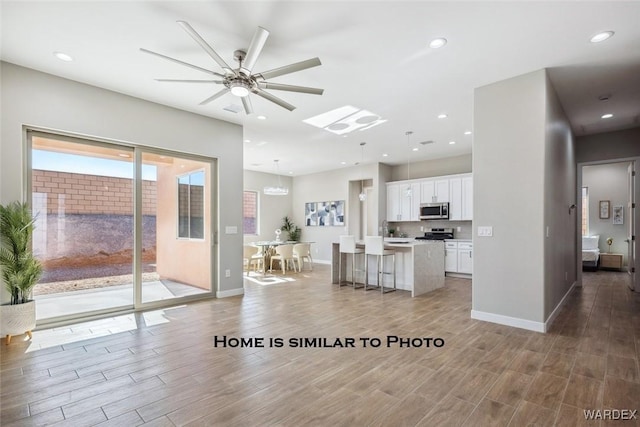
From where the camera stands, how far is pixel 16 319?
126 inches

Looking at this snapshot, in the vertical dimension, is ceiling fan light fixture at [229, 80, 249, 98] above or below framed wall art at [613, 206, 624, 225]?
above

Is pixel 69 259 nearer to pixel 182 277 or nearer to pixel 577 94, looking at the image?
pixel 182 277

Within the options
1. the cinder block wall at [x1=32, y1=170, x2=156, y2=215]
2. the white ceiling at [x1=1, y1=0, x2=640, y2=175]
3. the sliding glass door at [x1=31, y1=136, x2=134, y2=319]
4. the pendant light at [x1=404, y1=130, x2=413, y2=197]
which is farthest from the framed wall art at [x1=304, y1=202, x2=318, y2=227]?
the sliding glass door at [x1=31, y1=136, x2=134, y2=319]

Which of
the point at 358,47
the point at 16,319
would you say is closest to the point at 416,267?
the point at 358,47

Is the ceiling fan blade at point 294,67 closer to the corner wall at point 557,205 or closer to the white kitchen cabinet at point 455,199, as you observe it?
the corner wall at point 557,205

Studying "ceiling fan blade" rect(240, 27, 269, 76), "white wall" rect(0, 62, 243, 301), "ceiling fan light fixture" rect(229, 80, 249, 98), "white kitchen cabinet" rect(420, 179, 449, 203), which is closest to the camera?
"ceiling fan blade" rect(240, 27, 269, 76)

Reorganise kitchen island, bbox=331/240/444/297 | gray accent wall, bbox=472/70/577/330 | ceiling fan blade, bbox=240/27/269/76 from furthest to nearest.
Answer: kitchen island, bbox=331/240/444/297
gray accent wall, bbox=472/70/577/330
ceiling fan blade, bbox=240/27/269/76

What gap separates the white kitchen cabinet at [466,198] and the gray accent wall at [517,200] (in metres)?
3.05

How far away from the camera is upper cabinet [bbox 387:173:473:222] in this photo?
7.32 meters

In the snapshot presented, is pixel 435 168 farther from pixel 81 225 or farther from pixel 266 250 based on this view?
pixel 81 225

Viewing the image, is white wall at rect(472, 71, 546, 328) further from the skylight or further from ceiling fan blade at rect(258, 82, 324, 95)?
ceiling fan blade at rect(258, 82, 324, 95)

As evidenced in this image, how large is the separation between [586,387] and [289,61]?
13.1 ft

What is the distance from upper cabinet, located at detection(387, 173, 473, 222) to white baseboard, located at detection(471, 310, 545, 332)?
11.9ft

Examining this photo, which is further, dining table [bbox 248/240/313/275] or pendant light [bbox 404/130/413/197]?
dining table [bbox 248/240/313/275]
